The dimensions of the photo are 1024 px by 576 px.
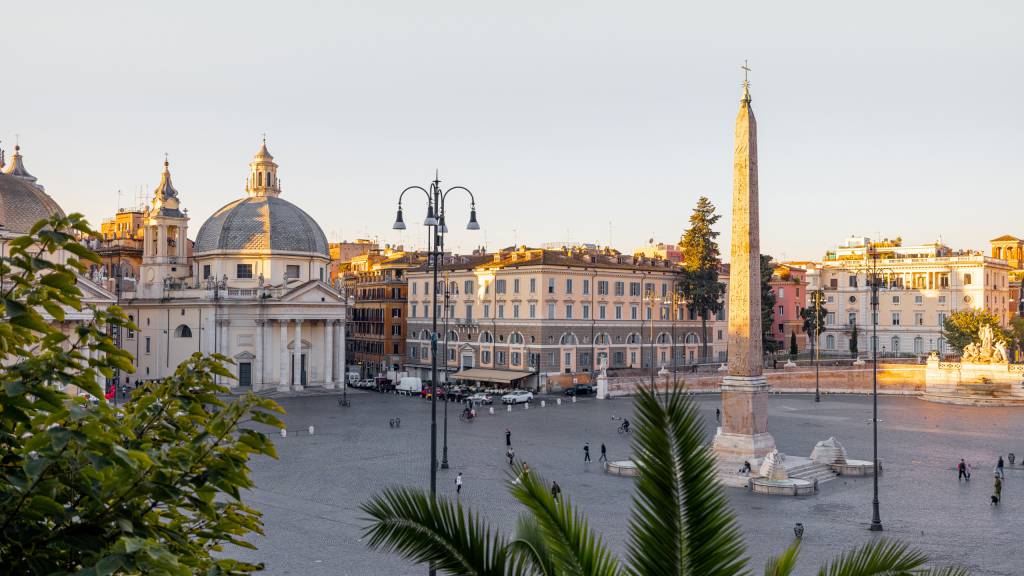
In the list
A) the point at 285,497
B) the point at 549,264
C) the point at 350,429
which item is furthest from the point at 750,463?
the point at 549,264

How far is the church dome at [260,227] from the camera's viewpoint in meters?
60.6

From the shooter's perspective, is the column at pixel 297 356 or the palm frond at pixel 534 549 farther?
the column at pixel 297 356

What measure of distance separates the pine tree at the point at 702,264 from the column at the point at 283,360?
27.2 m

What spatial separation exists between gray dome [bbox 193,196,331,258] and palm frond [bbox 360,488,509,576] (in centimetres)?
5648

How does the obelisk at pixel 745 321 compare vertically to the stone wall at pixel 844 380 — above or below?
above

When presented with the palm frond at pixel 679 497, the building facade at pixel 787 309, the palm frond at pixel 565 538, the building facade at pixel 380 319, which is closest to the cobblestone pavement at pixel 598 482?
the palm frond at pixel 565 538

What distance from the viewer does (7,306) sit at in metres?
4.89

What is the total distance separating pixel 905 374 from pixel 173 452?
64979mm

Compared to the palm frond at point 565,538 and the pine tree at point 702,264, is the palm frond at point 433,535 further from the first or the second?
the pine tree at point 702,264

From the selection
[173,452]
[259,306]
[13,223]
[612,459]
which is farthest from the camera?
[259,306]

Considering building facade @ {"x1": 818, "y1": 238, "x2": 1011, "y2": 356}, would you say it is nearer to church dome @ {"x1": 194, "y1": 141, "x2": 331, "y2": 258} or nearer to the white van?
the white van

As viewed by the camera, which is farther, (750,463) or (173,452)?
(750,463)

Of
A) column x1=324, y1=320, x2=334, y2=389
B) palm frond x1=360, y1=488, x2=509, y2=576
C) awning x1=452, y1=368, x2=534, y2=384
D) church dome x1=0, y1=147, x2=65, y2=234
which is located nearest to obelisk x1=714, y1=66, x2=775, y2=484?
palm frond x1=360, y1=488, x2=509, y2=576

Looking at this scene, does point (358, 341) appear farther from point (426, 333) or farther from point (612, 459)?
point (612, 459)
